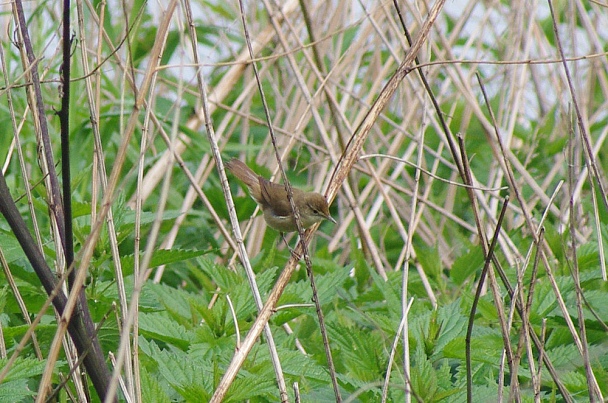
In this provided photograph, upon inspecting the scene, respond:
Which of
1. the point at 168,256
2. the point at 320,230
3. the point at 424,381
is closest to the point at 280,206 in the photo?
the point at 320,230

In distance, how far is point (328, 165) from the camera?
3.96m

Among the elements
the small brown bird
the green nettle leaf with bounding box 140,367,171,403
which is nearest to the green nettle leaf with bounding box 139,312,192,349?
the green nettle leaf with bounding box 140,367,171,403

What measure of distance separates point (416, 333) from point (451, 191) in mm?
2116

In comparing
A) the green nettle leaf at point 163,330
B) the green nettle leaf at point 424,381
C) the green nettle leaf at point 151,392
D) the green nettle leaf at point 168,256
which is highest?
the green nettle leaf at point 168,256

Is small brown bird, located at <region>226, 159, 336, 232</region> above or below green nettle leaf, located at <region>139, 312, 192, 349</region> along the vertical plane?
above

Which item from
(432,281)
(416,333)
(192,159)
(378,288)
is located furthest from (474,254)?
(192,159)

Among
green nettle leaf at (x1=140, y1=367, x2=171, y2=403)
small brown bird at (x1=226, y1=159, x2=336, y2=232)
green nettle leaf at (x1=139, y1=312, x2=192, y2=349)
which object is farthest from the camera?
small brown bird at (x1=226, y1=159, x2=336, y2=232)

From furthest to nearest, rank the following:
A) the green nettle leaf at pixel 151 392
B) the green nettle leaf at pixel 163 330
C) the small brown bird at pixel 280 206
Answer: the small brown bird at pixel 280 206 → the green nettle leaf at pixel 163 330 → the green nettle leaf at pixel 151 392

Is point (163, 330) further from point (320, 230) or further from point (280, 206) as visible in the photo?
point (320, 230)

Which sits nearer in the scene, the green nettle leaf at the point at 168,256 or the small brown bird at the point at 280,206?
the green nettle leaf at the point at 168,256

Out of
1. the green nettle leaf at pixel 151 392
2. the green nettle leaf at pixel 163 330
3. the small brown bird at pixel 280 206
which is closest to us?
the green nettle leaf at pixel 151 392

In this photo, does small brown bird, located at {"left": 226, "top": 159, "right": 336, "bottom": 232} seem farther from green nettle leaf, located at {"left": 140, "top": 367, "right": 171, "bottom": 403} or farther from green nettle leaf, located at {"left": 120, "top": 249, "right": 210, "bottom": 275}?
green nettle leaf, located at {"left": 140, "top": 367, "right": 171, "bottom": 403}

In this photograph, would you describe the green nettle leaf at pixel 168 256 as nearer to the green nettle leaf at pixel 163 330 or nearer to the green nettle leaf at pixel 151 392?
the green nettle leaf at pixel 163 330

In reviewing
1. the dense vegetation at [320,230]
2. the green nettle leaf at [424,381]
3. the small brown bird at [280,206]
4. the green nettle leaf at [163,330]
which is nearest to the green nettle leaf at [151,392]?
the dense vegetation at [320,230]
